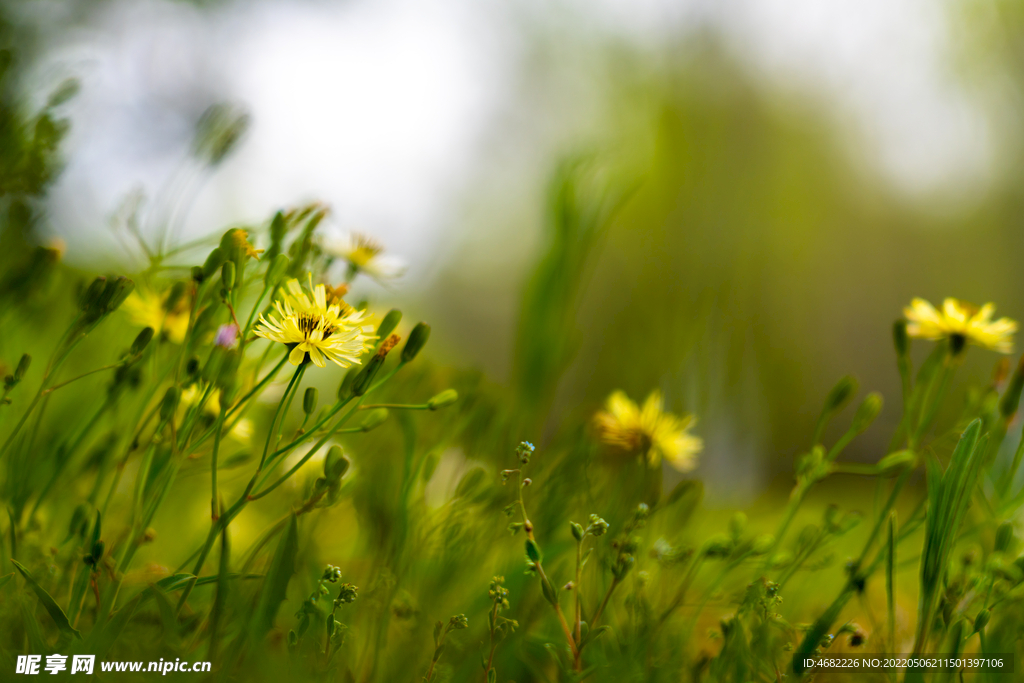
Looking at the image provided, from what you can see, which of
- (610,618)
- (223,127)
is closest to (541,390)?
(610,618)

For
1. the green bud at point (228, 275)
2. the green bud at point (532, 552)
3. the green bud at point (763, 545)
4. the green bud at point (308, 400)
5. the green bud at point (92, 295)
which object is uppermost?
the green bud at point (228, 275)

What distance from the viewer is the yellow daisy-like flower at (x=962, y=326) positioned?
0.35 metres

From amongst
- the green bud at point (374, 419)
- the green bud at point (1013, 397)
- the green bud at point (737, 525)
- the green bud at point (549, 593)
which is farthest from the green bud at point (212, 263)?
the green bud at point (1013, 397)

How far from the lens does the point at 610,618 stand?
0.98ft

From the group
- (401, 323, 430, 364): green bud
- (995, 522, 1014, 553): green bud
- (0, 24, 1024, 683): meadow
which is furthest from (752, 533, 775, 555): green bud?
(401, 323, 430, 364): green bud

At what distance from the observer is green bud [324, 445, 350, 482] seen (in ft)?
0.77

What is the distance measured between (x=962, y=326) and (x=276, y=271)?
399mm

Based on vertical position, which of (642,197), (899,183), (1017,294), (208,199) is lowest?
(208,199)

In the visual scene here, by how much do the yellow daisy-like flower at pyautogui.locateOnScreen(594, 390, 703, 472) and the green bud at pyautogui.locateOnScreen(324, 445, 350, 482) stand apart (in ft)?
0.63

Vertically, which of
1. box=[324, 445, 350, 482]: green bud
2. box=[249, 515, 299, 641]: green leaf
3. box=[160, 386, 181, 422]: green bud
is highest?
box=[160, 386, 181, 422]: green bud

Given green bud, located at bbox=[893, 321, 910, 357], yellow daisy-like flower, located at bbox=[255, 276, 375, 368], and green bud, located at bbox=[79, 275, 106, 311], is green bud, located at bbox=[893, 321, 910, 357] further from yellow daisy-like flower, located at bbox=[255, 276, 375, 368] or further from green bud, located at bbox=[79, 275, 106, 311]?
green bud, located at bbox=[79, 275, 106, 311]

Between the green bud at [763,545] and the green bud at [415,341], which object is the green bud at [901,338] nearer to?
the green bud at [763,545]

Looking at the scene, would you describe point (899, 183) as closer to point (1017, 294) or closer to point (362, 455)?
point (1017, 294)

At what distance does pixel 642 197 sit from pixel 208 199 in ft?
5.62
